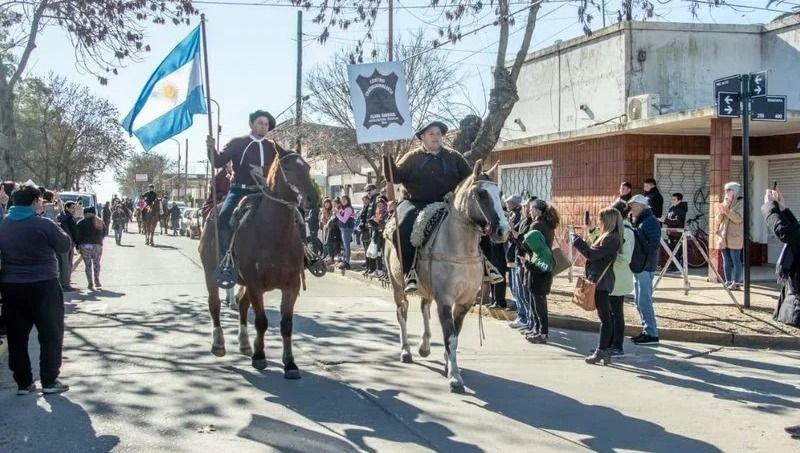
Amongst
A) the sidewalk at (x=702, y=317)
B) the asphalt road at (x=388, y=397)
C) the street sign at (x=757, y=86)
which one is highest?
the street sign at (x=757, y=86)

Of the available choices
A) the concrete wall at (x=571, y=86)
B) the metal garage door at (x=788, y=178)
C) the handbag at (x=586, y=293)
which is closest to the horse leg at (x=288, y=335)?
the handbag at (x=586, y=293)

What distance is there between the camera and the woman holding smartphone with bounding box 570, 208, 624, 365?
30.6 feet

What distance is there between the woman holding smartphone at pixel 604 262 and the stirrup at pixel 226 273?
13.0 ft

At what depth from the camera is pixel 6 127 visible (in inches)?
694

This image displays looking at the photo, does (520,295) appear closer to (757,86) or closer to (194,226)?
(757,86)

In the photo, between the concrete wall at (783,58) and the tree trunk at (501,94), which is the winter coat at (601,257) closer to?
the tree trunk at (501,94)

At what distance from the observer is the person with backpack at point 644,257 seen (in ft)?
33.2

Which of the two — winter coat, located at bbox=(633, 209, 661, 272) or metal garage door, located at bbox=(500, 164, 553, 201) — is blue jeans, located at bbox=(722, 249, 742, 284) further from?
metal garage door, located at bbox=(500, 164, 553, 201)

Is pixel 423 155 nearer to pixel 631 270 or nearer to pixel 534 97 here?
pixel 631 270

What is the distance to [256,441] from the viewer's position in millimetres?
5957

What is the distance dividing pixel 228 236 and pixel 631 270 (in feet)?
16.3

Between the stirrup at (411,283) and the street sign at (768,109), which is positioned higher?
the street sign at (768,109)

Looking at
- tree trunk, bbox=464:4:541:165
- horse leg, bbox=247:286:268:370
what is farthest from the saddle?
tree trunk, bbox=464:4:541:165

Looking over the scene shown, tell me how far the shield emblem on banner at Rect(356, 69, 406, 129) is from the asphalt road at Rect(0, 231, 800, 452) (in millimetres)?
2820
